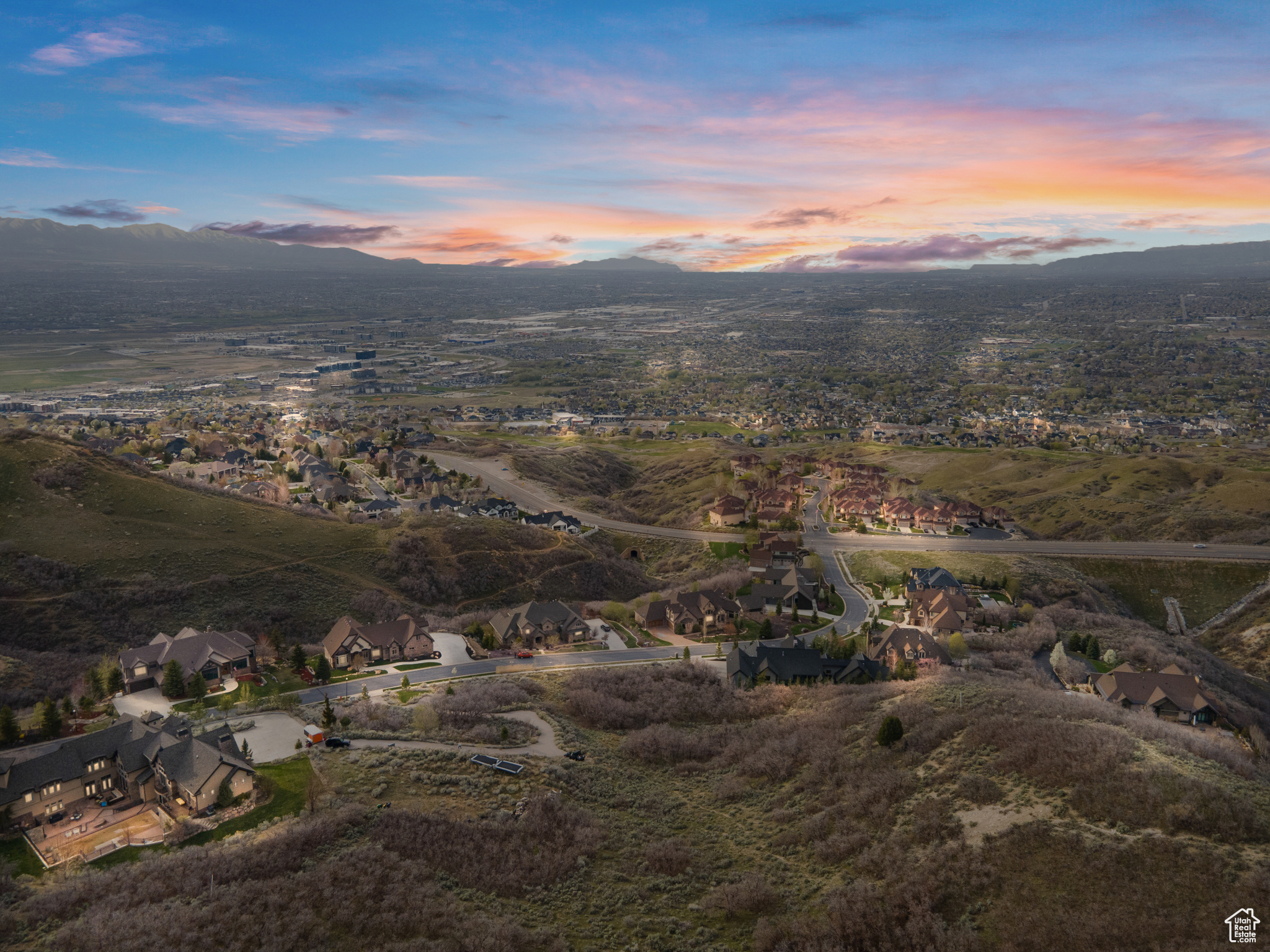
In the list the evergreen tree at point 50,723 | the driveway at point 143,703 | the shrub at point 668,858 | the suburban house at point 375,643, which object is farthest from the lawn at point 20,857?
the suburban house at point 375,643

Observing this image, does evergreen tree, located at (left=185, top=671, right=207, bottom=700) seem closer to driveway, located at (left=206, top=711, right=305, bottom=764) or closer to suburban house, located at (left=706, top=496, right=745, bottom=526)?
driveway, located at (left=206, top=711, right=305, bottom=764)

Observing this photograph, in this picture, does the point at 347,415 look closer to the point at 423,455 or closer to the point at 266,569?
the point at 423,455

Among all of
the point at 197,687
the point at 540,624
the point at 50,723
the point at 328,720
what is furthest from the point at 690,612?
the point at 50,723

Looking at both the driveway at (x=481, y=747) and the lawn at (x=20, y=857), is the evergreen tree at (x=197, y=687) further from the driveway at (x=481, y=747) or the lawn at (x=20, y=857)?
the lawn at (x=20, y=857)

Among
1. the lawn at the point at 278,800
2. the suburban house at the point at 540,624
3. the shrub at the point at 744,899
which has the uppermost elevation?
the lawn at the point at 278,800

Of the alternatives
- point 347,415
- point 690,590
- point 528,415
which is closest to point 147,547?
point 690,590

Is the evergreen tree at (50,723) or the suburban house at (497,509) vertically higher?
the evergreen tree at (50,723)
